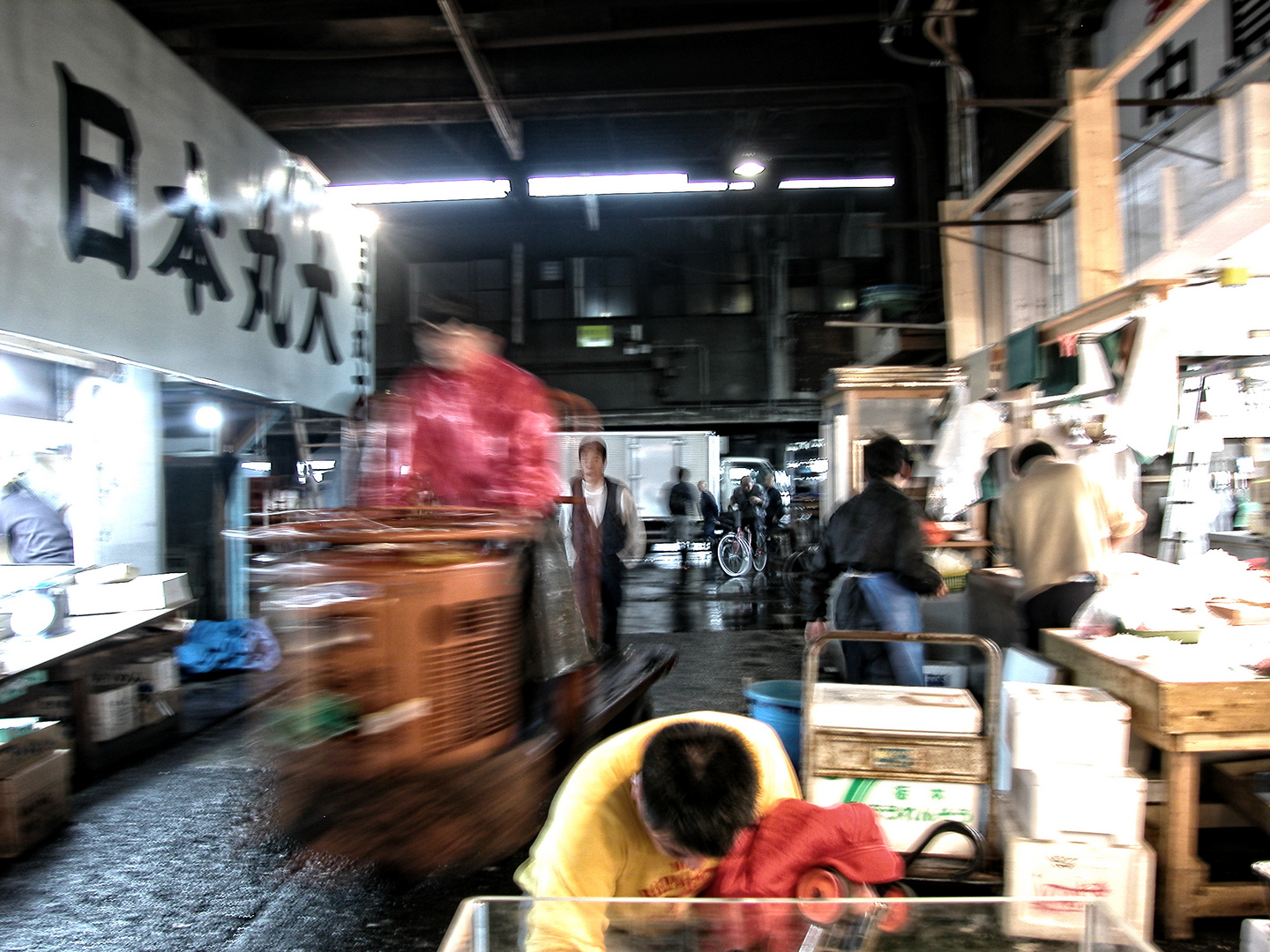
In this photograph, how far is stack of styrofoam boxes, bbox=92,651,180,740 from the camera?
5.53 meters

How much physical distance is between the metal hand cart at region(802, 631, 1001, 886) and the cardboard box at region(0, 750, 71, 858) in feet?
13.1

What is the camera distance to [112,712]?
5.58 meters

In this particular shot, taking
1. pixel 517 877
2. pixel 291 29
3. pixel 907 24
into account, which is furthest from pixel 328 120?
pixel 517 877

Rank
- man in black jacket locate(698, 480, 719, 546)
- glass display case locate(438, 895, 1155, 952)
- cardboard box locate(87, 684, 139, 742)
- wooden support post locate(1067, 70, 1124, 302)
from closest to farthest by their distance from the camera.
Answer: glass display case locate(438, 895, 1155, 952) → wooden support post locate(1067, 70, 1124, 302) → cardboard box locate(87, 684, 139, 742) → man in black jacket locate(698, 480, 719, 546)

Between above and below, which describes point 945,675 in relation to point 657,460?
below

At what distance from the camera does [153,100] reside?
6051 millimetres

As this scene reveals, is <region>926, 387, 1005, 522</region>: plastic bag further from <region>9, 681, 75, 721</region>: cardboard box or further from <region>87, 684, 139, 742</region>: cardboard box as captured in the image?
<region>9, 681, 75, 721</region>: cardboard box

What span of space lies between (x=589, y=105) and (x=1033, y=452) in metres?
6.50

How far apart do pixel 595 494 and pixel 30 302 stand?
3.96 meters

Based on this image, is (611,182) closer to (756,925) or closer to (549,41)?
(549,41)

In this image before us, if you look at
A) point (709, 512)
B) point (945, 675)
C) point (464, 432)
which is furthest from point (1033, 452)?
point (709, 512)

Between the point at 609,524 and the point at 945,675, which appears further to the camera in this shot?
the point at 609,524

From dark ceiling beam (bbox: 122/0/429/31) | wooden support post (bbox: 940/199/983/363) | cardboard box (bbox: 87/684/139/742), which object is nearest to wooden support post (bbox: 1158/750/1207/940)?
wooden support post (bbox: 940/199/983/363)

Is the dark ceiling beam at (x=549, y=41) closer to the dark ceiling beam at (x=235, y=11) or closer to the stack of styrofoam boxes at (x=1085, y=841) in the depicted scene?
the dark ceiling beam at (x=235, y=11)
